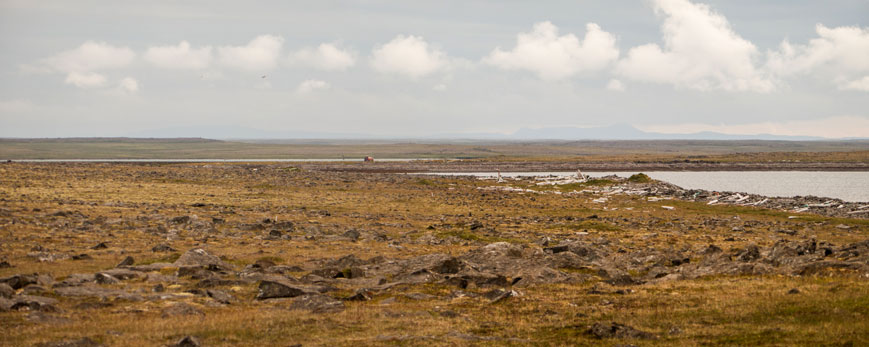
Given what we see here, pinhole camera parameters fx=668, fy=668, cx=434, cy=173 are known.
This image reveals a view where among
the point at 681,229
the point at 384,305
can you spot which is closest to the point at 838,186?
the point at 681,229

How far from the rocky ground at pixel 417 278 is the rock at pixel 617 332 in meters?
0.06

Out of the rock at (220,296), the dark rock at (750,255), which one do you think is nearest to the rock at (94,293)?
the rock at (220,296)

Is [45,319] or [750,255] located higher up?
[45,319]

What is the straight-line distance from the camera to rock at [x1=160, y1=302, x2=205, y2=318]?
2288cm

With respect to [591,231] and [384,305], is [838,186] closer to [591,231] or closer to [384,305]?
[591,231]

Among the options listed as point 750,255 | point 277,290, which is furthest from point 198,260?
point 750,255

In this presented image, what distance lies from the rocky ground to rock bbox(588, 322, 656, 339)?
0.20ft

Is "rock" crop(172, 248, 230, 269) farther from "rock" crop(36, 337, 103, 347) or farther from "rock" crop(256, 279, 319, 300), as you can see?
"rock" crop(36, 337, 103, 347)

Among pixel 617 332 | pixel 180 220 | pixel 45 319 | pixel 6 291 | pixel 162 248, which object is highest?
pixel 6 291

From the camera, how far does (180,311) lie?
2312cm

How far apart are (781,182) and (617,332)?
11266 cm

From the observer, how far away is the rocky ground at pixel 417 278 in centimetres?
2081

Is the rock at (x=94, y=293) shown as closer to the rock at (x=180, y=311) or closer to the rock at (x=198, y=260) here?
the rock at (x=180, y=311)

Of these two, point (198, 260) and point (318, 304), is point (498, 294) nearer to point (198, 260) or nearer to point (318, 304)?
point (318, 304)
